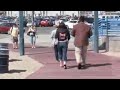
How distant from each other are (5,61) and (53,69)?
1.40m

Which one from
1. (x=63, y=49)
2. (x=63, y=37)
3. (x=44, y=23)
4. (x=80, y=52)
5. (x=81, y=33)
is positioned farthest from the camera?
(x=44, y=23)

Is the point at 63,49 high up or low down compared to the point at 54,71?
up

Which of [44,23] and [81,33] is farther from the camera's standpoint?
[44,23]

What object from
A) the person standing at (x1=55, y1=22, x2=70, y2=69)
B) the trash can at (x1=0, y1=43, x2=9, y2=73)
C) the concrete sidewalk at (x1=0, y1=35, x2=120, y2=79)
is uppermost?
the person standing at (x1=55, y1=22, x2=70, y2=69)

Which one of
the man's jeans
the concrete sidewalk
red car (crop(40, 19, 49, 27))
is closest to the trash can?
the concrete sidewalk

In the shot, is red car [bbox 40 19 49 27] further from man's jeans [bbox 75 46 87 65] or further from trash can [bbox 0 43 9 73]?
trash can [bbox 0 43 9 73]

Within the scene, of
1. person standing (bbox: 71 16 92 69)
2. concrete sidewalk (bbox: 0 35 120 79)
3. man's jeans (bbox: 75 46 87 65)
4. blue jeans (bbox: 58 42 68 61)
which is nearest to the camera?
concrete sidewalk (bbox: 0 35 120 79)

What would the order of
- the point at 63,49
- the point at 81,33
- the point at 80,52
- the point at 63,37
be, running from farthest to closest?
the point at 63,49
the point at 63,37
the point at 80,52
the point at 81,33

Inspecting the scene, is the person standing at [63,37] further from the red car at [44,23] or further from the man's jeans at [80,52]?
the red car at [44,23]

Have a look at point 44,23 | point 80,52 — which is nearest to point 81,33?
point 80,52

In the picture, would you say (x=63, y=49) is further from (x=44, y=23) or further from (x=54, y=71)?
(x=44, y=23)

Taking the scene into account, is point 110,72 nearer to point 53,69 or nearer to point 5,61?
point 53,69
